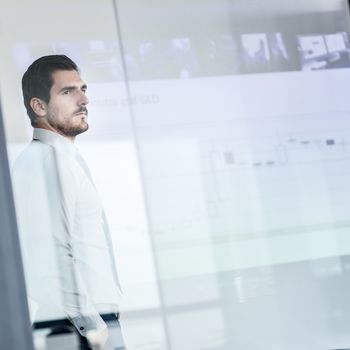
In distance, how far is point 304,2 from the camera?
3.52 meters

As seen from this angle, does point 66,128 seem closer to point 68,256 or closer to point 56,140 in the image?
point 56,140

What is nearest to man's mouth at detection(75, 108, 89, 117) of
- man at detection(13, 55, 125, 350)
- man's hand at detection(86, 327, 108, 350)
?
man at detection(13, 55, 125, 350)

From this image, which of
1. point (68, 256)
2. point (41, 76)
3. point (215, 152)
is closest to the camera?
point (68, 256)

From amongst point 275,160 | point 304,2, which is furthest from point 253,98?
point 304,2

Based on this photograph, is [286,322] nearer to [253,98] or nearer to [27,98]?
[253,98]

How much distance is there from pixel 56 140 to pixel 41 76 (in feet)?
0.88

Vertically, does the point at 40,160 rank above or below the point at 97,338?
above

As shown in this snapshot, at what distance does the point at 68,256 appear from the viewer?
3.00 metres

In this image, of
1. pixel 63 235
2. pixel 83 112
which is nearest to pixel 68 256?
pixel 63 235

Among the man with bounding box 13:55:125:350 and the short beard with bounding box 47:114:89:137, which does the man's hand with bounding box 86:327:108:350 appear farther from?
the short beard with bounding box 47:114:89:137

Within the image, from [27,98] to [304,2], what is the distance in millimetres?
1355

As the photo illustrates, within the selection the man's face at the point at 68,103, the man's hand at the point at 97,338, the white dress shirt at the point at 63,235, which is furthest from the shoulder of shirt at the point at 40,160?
the man's hand at the point at 97,338

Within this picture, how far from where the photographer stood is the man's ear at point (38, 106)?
121 inches

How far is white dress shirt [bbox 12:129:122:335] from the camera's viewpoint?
2.93 meters
